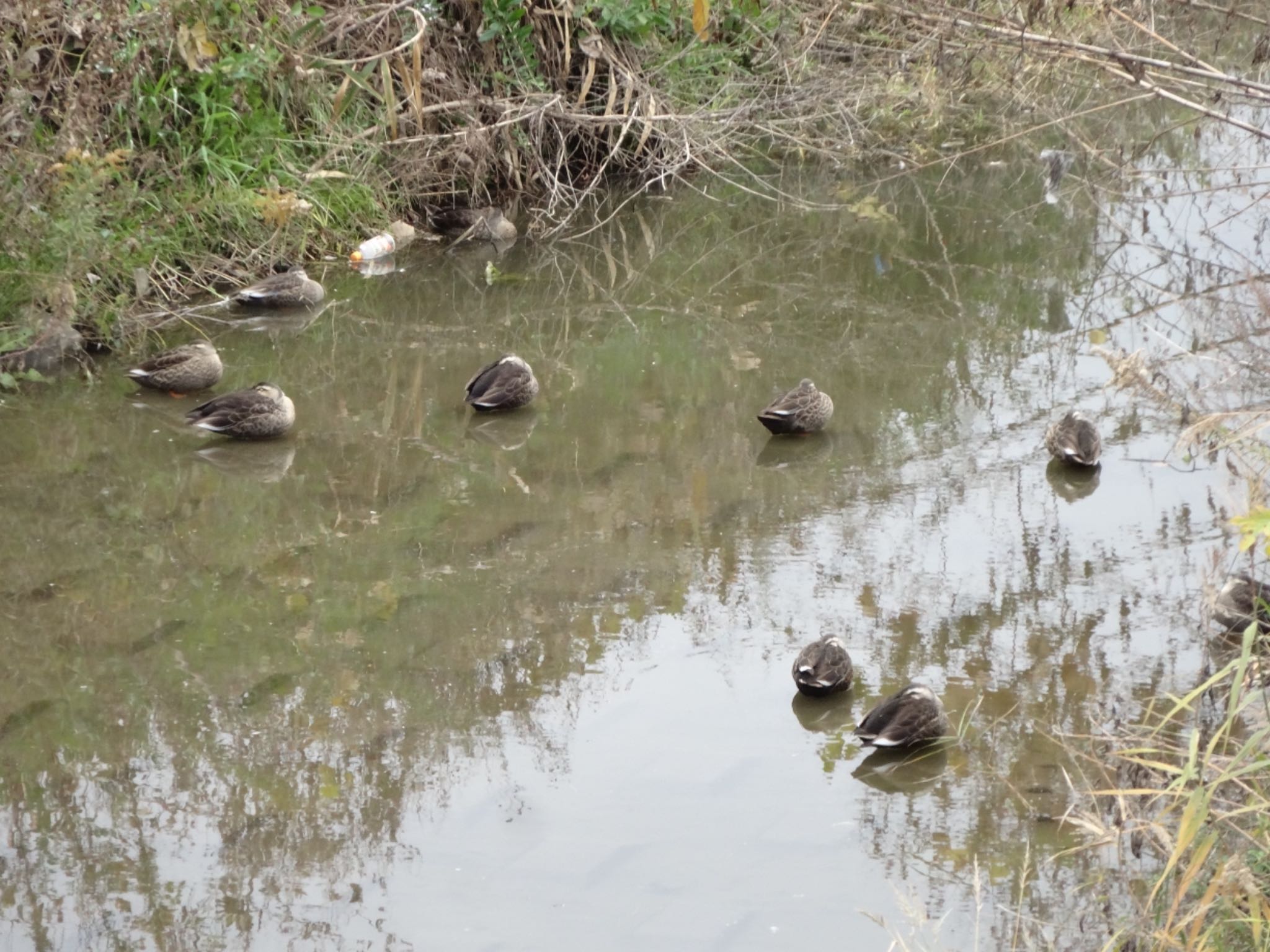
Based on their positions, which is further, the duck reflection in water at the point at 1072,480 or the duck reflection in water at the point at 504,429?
the duck reflection in water at the point at 504,429

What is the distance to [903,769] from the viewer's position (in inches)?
201

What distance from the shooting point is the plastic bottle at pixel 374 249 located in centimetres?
1121

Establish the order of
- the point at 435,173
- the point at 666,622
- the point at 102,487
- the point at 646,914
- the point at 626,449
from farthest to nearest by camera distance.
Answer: the point at 435,173 → the point at 626,449 → the point at 102,487 → the point at 666,622 → the point at 646,914

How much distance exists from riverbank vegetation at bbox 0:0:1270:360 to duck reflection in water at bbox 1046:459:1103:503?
1.59 m

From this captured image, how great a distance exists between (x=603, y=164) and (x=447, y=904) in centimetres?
907

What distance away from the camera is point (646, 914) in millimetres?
4324

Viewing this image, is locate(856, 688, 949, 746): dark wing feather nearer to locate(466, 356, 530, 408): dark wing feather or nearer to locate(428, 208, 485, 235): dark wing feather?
locate(466, 356, 530, 408): dark wing feather

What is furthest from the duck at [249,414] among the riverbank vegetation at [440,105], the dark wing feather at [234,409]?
the riverbank vegetation at [440,105]

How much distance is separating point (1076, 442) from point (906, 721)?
2907 millimetres

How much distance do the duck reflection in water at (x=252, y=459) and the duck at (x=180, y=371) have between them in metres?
0.68

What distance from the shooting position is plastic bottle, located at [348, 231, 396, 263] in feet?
36.8

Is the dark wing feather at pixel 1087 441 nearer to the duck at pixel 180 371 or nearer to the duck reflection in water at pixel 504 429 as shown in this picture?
the duck reflection in water at pixel 504 429

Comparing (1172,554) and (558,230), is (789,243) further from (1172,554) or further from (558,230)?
(1172,554)

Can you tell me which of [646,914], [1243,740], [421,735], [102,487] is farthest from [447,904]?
[102,487]
